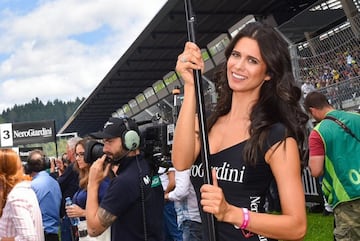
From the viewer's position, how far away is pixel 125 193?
3715 mm

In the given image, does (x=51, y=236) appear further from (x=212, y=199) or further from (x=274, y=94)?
(x=212, y=199)

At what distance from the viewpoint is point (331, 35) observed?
8.88 metres

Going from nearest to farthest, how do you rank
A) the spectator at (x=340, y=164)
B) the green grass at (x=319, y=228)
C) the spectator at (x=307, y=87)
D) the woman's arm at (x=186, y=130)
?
the woman's arm at (x=186, y=130), the spectator at (x=340, y=164), the spectator at (x=307, y=87), the green grass at (x=319, y=228)

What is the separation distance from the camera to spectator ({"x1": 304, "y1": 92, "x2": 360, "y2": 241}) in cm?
425

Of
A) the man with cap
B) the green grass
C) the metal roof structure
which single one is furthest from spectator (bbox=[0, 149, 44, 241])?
the green grass

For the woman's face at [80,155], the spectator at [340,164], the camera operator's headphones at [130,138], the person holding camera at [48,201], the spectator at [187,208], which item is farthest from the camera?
the person holding camera at [48,201]

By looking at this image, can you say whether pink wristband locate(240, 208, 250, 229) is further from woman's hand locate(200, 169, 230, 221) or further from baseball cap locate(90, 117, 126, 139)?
baseball cap locate(90, 117, 126, 139)

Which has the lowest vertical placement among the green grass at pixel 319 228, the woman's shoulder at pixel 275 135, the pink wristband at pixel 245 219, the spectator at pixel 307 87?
the green grass at pixel 319 228

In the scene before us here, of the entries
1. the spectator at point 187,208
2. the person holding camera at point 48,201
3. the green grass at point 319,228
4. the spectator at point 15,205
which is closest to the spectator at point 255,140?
the spectator at point 15,205

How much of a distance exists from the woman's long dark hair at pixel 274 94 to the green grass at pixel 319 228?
6.64 metres

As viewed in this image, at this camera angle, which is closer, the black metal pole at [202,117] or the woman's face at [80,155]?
the black metal pole at [202,117]

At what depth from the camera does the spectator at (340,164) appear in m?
4.25

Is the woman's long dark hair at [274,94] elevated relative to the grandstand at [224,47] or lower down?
lower down

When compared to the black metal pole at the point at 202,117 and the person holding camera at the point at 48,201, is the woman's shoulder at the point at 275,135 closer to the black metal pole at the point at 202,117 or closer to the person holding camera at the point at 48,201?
the black metal pole at the point at 202,117
